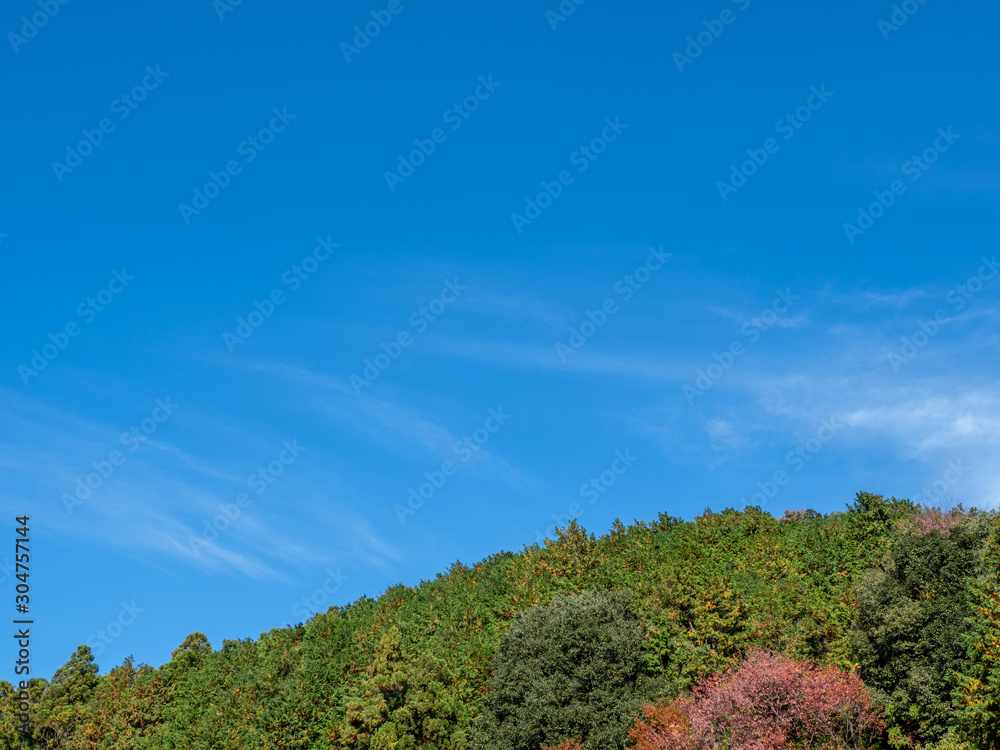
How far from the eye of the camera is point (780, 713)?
41781 millimetres

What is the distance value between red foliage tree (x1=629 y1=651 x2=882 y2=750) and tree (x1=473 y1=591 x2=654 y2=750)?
6.85 metres

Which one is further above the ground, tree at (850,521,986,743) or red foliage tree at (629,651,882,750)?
tree at (850,521,986,743)

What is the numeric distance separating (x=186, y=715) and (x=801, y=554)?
183 feet

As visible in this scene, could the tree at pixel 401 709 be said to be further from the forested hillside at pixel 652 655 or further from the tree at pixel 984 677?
the tree at pixel 984 677

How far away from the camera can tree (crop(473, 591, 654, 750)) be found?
173ft

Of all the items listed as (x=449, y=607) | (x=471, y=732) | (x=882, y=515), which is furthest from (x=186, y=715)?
(x=882, y=515)

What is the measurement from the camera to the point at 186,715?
76500 millimetres

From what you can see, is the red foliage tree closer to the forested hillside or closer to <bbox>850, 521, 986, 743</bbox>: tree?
the forested hillside

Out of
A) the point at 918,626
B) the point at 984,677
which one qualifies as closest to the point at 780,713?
the point at 984,677

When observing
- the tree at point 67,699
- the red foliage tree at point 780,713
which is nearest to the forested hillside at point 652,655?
the red foliage tree at point 780,713

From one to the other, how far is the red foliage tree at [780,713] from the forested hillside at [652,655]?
0.33 feet

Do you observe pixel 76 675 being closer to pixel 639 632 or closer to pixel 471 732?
pixel 471 732

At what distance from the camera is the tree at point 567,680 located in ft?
173

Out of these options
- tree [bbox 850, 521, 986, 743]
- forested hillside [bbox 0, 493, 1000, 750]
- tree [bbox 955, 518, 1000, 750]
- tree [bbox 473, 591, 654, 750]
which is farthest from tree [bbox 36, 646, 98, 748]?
tree [bbox 955, 518, 1000, 750]
